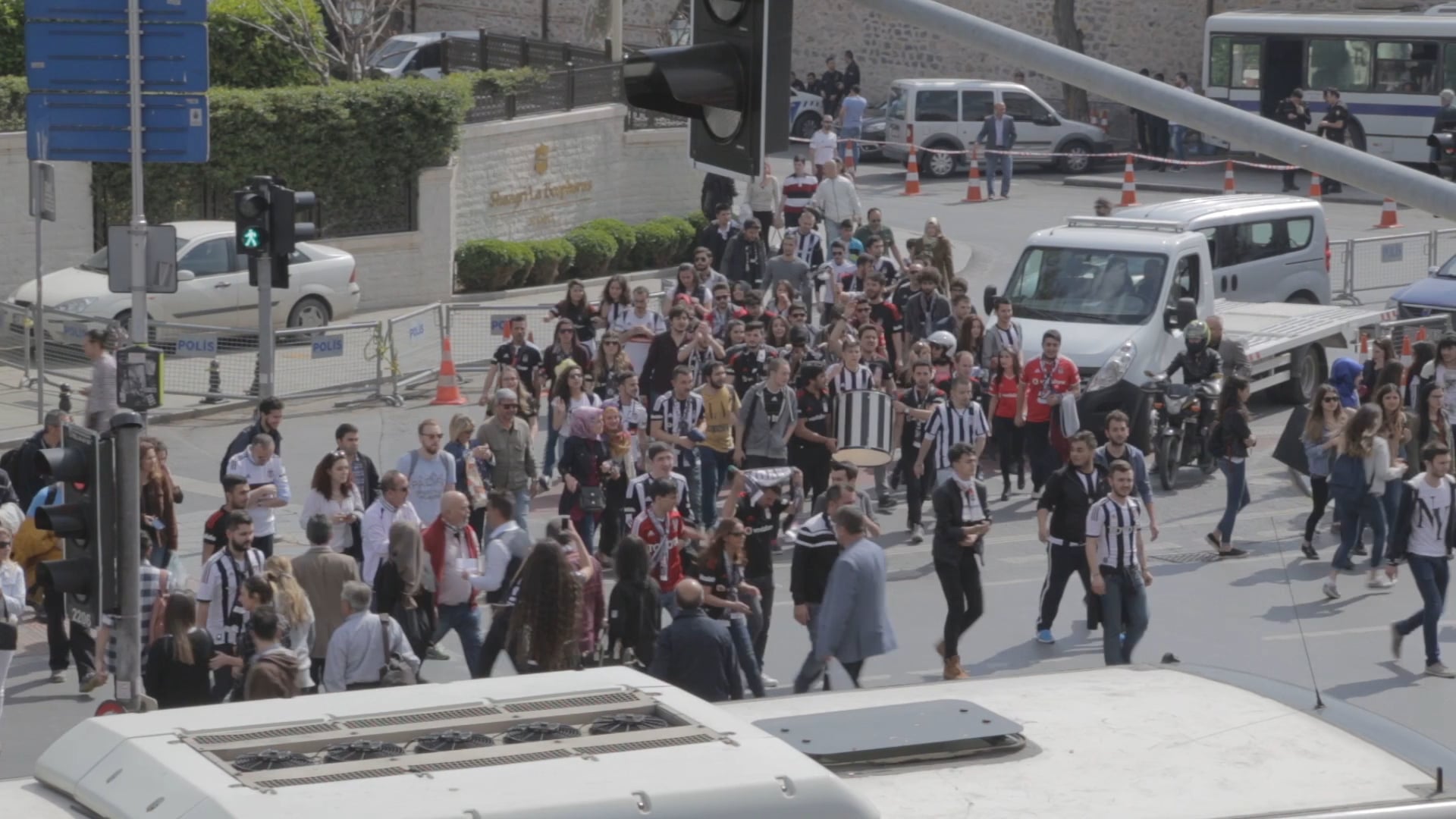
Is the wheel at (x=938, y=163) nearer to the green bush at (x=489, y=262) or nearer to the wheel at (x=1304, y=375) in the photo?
the green bush at (x=489, y=262)

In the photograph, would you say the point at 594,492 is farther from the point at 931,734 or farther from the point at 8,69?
the point at 8,69

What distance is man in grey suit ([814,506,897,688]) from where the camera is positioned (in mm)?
11562

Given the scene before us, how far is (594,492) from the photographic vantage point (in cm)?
1571

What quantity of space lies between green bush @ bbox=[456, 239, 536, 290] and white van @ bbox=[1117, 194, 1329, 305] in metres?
8.97

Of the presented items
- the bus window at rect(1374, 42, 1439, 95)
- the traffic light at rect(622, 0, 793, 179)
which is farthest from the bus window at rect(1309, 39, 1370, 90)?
the traffic light at rect(622, 0, 793, 179)

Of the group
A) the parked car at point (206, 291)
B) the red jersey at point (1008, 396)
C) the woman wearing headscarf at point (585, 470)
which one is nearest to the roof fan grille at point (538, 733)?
the woman wearing headscarf at point (585, 470)

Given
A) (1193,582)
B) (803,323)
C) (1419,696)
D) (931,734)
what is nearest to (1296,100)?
(803,323)

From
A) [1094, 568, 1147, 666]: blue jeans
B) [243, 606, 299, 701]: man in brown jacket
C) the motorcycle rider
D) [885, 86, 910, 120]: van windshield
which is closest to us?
[243, 606, 299, 701]: man in brown jacket

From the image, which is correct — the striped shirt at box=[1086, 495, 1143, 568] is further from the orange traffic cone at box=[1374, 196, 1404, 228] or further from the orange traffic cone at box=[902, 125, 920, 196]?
the orange traffic cone at box=[902, 125, 920, 196]

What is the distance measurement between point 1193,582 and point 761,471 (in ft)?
13.6

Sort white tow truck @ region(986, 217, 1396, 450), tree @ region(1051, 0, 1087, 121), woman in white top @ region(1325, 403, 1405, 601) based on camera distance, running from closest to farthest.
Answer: woman in white top @ region(1325, 403, 1405, 601) → white tow truck @ region(986, 217, 1396, 450) → tree @ region(1051, 0, 1087, 121)

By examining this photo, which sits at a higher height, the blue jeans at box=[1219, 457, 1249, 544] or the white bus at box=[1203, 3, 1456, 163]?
the white bus at box=[1203, 3, 1456, 163]

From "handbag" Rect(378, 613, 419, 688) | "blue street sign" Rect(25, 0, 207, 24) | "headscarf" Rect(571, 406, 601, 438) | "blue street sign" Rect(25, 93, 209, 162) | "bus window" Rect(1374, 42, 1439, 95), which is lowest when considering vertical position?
"handbag" Rect(378, 613, 419, 688)

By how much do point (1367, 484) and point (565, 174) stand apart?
17.3m
